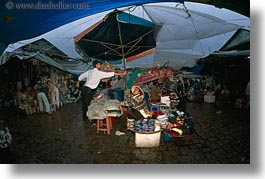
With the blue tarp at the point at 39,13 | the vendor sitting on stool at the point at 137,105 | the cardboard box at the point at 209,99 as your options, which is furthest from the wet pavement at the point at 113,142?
the blue tarp at the point at 39,13

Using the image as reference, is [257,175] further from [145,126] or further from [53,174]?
[53,174]

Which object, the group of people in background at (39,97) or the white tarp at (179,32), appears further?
the group of people in background at (39,97)

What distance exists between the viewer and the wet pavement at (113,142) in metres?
2.59

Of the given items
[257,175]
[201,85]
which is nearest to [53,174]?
[201,85]

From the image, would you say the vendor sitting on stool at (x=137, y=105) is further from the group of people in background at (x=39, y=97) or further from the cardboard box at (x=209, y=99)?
the group of people in background at (x=39, y=97)

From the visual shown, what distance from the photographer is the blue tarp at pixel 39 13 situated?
2492 mm

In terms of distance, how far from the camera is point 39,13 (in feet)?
8.36

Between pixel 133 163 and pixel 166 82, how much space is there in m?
0.82

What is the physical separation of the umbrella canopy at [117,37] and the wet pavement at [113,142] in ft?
1.80

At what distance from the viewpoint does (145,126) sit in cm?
261

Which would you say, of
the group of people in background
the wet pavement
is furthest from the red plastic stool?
the group of people in background

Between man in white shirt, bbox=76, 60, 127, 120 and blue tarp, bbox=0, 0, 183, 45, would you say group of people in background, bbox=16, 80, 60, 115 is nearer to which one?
man in white shirt, bbox=76, 60, 127, 120

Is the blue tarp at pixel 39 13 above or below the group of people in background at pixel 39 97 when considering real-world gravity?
above

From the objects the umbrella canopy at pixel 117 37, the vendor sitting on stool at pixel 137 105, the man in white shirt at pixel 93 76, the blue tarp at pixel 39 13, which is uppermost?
the blue tarp at pixel 39 13
